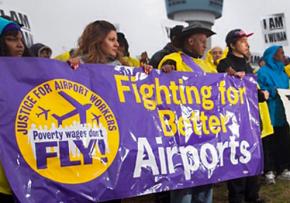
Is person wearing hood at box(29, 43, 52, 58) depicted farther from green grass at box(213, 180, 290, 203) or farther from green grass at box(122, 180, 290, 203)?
green grass at box(213, 180, 290, 203)

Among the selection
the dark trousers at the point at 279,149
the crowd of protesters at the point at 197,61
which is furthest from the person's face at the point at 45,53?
the dark trousers at the point at 279,149

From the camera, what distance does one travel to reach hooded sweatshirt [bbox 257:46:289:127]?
5.41 meters

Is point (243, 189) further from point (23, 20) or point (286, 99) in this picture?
point (23, 20)

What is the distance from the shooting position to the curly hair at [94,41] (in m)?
3.21

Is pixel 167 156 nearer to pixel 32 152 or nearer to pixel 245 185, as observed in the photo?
pixel 32 152

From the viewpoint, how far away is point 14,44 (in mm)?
2873

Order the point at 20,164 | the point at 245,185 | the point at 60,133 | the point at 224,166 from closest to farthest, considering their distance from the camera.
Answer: the point at 20,164
the point at 60,133
the point at 224,166
the point at 245,185

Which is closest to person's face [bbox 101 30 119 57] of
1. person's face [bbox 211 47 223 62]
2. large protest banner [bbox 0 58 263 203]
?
large protest banner [bbox 0 58 263 203]

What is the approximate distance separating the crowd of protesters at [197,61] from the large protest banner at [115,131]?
11 cm

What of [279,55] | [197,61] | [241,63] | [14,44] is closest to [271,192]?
[241,63]

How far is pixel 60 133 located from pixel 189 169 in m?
1.09

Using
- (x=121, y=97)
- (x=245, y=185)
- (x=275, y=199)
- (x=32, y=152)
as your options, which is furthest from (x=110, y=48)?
(x=275, y=199)

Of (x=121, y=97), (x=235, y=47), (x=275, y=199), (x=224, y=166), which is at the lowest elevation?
(x=275, y=199)

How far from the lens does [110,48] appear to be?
325cm
